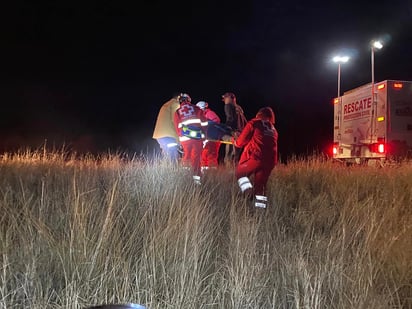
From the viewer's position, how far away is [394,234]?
179 inches

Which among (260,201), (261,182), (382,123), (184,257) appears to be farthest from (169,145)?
(382,123)

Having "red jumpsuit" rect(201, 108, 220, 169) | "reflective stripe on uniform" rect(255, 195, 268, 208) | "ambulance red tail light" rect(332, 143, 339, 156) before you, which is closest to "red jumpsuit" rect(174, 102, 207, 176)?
"red jumpsuit" rect(201, 108, 220, 169)

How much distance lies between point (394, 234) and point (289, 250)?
50.7 inches

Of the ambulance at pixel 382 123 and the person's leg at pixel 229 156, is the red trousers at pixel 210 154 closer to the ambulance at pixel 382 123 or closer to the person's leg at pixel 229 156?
the person's leg at pixel 229 156

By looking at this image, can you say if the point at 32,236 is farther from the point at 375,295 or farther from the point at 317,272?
the point at 375,295

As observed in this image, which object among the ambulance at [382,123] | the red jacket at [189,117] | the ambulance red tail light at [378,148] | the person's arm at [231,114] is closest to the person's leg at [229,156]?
the person's arm at [231,114]

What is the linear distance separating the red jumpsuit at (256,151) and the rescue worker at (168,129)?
8.81 feet

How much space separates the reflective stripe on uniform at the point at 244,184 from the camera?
6.28 meters

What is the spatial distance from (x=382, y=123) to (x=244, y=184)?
372 inches

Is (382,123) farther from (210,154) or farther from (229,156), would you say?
(210,154)

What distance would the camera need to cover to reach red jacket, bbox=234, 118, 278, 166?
6410 mm

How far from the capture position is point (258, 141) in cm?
Answer: 641

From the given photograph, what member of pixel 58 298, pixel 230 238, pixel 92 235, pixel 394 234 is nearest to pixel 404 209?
pixel 394 234

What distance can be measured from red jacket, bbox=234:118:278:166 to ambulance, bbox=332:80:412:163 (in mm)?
8141
